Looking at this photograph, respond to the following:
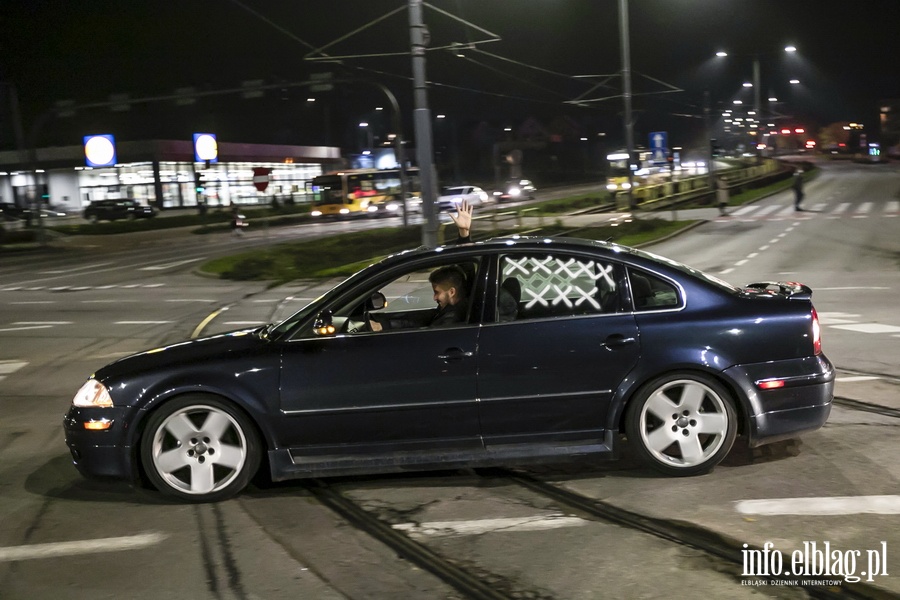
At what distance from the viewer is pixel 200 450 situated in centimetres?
584

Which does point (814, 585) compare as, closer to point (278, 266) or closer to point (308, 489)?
point (308, 489)

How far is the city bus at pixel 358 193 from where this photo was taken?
2482 inches

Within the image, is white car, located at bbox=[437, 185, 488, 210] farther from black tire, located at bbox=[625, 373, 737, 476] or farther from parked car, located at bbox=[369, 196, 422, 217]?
black tire, located at bbox=[625, 373, 737, 476]

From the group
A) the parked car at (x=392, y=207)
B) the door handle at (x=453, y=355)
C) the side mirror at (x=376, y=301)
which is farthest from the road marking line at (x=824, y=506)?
the parked car at (x=392, y=207)

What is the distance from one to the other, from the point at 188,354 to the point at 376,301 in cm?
120

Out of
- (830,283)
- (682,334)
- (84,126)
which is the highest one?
(84,126)

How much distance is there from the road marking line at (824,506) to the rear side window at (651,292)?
1.26 meters

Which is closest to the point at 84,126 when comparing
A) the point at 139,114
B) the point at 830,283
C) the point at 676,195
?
the point at 139,114

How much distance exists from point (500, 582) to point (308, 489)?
6.53 ft

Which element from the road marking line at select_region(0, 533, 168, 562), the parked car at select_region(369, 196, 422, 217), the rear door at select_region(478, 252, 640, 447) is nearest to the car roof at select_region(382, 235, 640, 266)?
the rear door at select_region(478, 252, 640, 447)

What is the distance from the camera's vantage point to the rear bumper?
5.88 metres

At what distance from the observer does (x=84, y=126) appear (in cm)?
9038

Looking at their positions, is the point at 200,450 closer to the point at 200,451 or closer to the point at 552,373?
the point at 200,451

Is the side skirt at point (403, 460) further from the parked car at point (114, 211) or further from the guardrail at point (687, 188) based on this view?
the parked car at point (114, 211)
